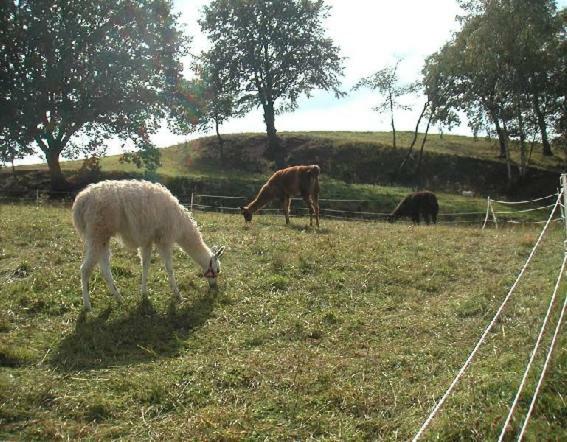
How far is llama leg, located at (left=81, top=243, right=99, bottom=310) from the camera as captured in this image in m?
8.75

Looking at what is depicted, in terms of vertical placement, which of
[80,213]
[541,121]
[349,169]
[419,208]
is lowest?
[419,208]

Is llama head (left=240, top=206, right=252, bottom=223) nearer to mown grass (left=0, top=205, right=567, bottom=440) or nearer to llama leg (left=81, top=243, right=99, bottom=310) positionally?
mown grass (left=0, top=205, right=567, bottom=440)

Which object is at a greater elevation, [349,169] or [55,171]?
[55,171]

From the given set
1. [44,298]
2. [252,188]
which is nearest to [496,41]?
[252,188]

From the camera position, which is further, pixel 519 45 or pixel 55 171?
pixel 519 45

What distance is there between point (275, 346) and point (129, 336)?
80.1 inches

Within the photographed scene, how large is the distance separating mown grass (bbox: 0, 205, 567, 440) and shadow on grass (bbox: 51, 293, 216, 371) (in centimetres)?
3

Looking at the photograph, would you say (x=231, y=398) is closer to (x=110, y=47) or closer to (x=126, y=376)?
(x=126, y=376)

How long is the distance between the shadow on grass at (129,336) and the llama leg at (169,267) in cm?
49

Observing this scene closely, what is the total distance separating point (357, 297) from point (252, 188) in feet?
79.1

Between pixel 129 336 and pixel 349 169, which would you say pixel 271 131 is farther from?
pixel 129 336

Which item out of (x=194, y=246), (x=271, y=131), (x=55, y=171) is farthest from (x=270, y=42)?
(x=194, y=246)

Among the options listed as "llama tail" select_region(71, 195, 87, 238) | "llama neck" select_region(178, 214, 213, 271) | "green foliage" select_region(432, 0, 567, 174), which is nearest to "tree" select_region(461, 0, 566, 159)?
"green foliage" select_region(432, 0, 567, 174)

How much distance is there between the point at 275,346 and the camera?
7422 millimetres
